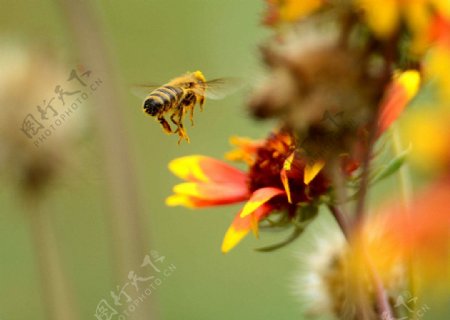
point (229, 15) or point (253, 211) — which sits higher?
point (229, 15)

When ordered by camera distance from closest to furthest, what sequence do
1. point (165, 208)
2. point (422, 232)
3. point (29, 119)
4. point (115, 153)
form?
1. point (422, 232)
2. point (115, 153)
3. point (29, 119)
4. point (165, 208)

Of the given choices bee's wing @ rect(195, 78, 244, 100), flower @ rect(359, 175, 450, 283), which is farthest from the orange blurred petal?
bee's wing @ rect(195, 78, 244, 100)

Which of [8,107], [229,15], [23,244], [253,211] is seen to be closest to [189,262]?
[23,244]

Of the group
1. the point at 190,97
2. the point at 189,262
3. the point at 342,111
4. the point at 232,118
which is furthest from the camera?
the point at 189,262

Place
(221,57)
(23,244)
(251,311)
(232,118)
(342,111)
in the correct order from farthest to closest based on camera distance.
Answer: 1. (23,244)
2. (251,311)
3. (232,118)
4. (221,57)
5. (342,111)

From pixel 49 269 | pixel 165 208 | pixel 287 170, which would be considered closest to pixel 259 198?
pixel 287 170

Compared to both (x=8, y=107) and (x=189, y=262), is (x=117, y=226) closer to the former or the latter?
(x=8, y=107)

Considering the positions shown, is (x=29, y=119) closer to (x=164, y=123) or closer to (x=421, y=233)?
(x=164, y=123)

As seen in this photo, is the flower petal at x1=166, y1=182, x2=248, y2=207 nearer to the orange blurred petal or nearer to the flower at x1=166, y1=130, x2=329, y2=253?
the flower at x1=166, y1=130, x2=329, y2=253
